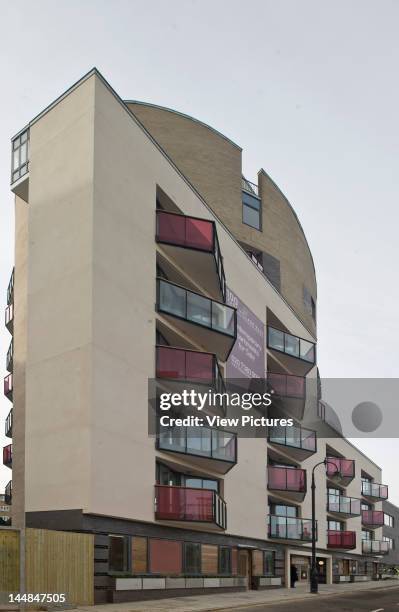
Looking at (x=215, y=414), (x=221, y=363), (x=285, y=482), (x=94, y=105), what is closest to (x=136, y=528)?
(x=215, y=414)

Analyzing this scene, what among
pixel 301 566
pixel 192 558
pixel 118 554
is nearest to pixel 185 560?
pixel 192 558

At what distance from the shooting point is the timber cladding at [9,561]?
63.7ft

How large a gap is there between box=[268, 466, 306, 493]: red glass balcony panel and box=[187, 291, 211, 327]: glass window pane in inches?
571

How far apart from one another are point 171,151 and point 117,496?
919 inches

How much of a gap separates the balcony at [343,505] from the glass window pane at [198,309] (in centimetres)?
3252

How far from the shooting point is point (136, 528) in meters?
27.2

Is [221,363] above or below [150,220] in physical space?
below

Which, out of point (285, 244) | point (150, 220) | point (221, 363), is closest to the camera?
point (150, 220)

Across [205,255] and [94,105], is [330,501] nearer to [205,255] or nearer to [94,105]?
[205,255]

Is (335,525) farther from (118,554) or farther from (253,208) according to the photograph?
(118,554)

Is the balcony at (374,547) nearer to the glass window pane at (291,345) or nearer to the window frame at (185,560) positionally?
the glass window pane at (291,345)

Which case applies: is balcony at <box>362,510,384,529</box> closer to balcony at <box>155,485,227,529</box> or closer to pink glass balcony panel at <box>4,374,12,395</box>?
pink glass balcony panel at <box>4,374,12,395</box>

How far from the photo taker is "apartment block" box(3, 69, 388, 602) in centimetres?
2556

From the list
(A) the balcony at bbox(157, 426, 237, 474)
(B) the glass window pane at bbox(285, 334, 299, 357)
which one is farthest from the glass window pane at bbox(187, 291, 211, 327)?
(B) the glass window pane at bbox(285, 334, 299, 357)
